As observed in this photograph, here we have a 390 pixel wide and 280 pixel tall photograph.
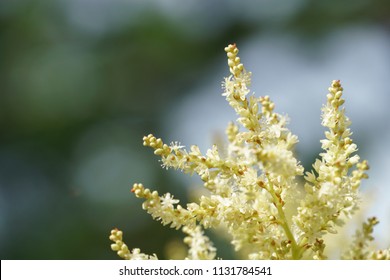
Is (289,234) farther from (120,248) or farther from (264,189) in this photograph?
(120,248)

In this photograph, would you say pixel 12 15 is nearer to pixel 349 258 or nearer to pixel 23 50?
pixel 23 50

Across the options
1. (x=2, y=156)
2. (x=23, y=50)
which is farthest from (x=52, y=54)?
(x=2, y=156)

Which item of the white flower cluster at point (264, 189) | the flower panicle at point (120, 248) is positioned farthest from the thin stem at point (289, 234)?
the flower panicle at point (120, 248)

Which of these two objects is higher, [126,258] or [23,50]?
[23,50]

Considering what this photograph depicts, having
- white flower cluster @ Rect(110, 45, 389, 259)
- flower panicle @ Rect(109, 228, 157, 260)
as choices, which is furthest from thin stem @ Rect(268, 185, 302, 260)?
flower panicle @ Rect(109, 228, 157, 260)

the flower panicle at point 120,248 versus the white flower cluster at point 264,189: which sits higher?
the white flower cluster at point 264,189

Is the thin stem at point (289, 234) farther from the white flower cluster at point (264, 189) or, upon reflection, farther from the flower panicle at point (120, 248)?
the flower panicle at point (120, 248)

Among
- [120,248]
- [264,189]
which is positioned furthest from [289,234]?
[120,248]

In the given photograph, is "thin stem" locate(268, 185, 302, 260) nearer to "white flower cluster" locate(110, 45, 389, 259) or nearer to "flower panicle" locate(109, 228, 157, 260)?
"white flower cluster" locate(110, 45, 389, 259)
